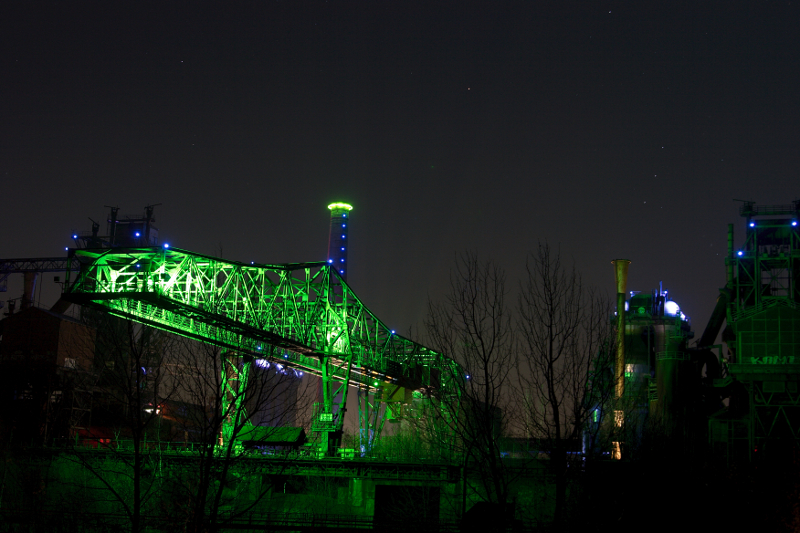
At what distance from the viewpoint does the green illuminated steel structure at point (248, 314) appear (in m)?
36.8

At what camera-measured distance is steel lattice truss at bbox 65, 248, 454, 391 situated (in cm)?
3697

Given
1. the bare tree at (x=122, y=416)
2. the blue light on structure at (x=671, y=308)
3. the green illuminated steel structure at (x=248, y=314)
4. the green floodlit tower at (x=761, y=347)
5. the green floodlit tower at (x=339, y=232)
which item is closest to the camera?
the bare tree at (x=122, y=416)

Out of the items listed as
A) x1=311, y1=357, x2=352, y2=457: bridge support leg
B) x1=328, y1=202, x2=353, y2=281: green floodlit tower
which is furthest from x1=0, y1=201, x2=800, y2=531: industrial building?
x1=328, y1=202, x2=353, y2=281: green floodlit tower

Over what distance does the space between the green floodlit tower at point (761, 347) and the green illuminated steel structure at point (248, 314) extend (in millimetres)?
21811

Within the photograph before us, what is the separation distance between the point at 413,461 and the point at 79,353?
119 ft

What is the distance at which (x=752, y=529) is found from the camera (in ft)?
123

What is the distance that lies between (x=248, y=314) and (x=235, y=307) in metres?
3.90

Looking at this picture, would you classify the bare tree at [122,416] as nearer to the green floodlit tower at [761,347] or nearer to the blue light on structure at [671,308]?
the green floodlit tower at [761,347]

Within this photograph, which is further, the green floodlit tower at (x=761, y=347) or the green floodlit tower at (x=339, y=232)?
the green floodlit tower at (x=339, y=232)

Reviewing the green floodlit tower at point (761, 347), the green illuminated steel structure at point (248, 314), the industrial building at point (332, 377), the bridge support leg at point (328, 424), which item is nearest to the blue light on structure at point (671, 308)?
the industrial building at point (332, 377)

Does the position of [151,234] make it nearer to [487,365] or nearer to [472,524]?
[472,524]

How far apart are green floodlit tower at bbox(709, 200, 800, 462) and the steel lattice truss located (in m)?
22.2

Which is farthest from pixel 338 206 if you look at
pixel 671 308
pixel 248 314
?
pixel 248 314

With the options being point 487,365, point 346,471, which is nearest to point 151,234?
point 346,471
